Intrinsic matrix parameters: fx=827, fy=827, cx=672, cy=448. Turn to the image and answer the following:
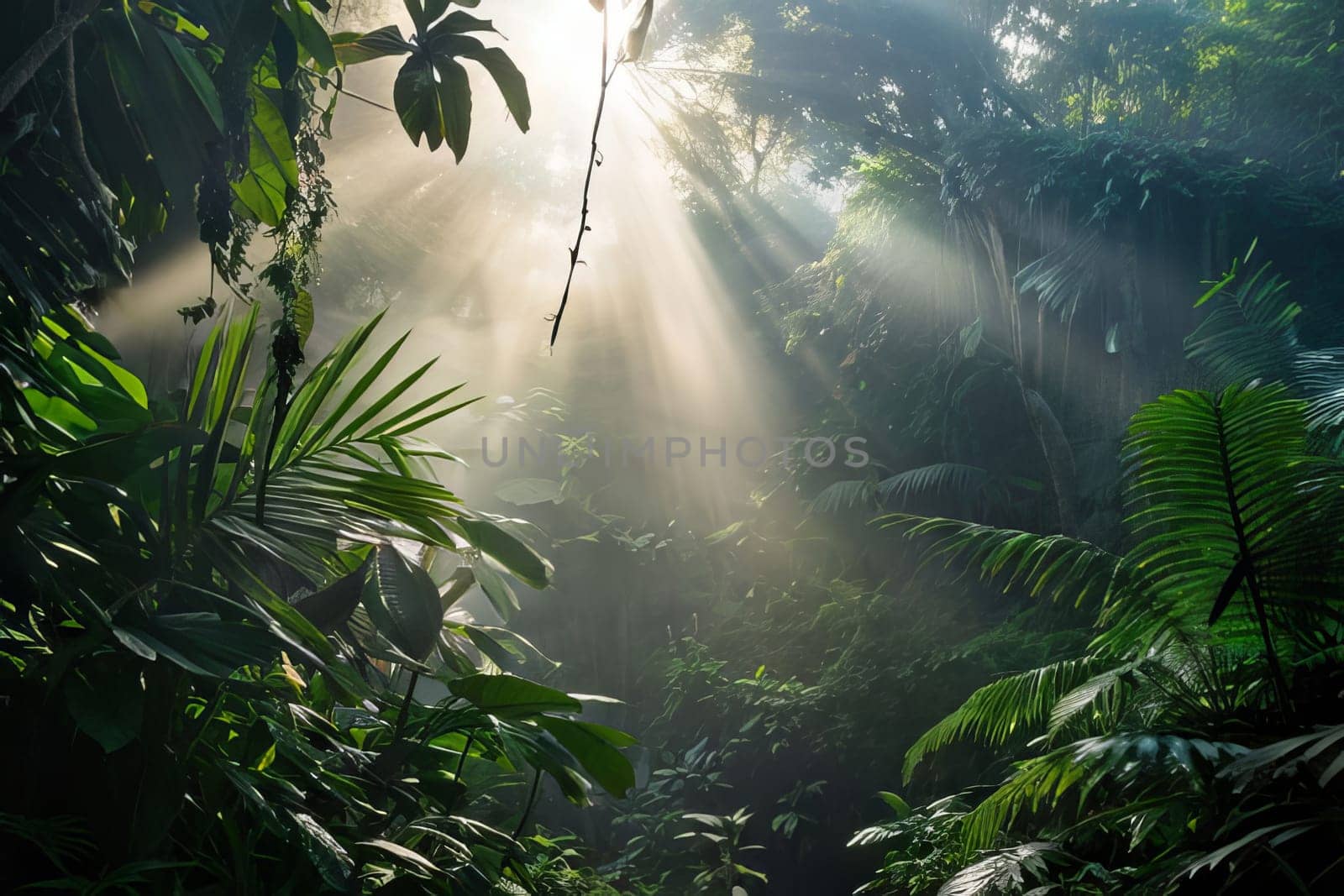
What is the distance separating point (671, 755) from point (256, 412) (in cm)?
471

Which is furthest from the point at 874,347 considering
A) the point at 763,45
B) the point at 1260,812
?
the point at 1260,812

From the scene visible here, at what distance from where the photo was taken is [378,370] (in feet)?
5.42

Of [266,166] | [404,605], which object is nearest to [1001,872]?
[404,605]

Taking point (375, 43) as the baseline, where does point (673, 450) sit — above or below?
above

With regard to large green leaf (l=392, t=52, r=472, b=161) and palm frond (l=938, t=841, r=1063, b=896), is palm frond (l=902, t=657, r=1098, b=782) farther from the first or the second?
large green leaf (l=392, t=52, r=472, b=161)

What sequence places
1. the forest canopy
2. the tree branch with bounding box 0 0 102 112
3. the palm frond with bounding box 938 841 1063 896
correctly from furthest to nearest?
the palm frond with bounding box 938 841 1063 896
the forest canopy
the tree branch with bounding box 0 0 102 112

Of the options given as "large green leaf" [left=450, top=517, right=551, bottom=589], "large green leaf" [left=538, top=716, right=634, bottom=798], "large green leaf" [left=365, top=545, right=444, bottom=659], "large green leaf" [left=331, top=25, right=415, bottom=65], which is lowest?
"large green leaf" [left=538, top=716, right=634, bottom=798]

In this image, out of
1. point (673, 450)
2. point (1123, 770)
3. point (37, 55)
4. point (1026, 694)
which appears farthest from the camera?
point (673, 450)

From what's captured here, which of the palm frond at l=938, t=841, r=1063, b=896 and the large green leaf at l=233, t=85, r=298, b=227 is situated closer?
the large green leaf at l=233, t=85, r=298, b=227

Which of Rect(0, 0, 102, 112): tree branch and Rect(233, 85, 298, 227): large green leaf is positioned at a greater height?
Rect(233, 85, 298, 227): large green leaf

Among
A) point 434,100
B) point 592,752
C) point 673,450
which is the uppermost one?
point 673,450

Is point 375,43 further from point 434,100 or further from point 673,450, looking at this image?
point 673,450

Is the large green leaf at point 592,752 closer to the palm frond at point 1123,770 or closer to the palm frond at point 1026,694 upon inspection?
the palm frond at point 1123,770

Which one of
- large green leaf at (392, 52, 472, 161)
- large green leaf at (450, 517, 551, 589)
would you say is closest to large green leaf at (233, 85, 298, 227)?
large green leaf at (392, 52, 472, 161)
